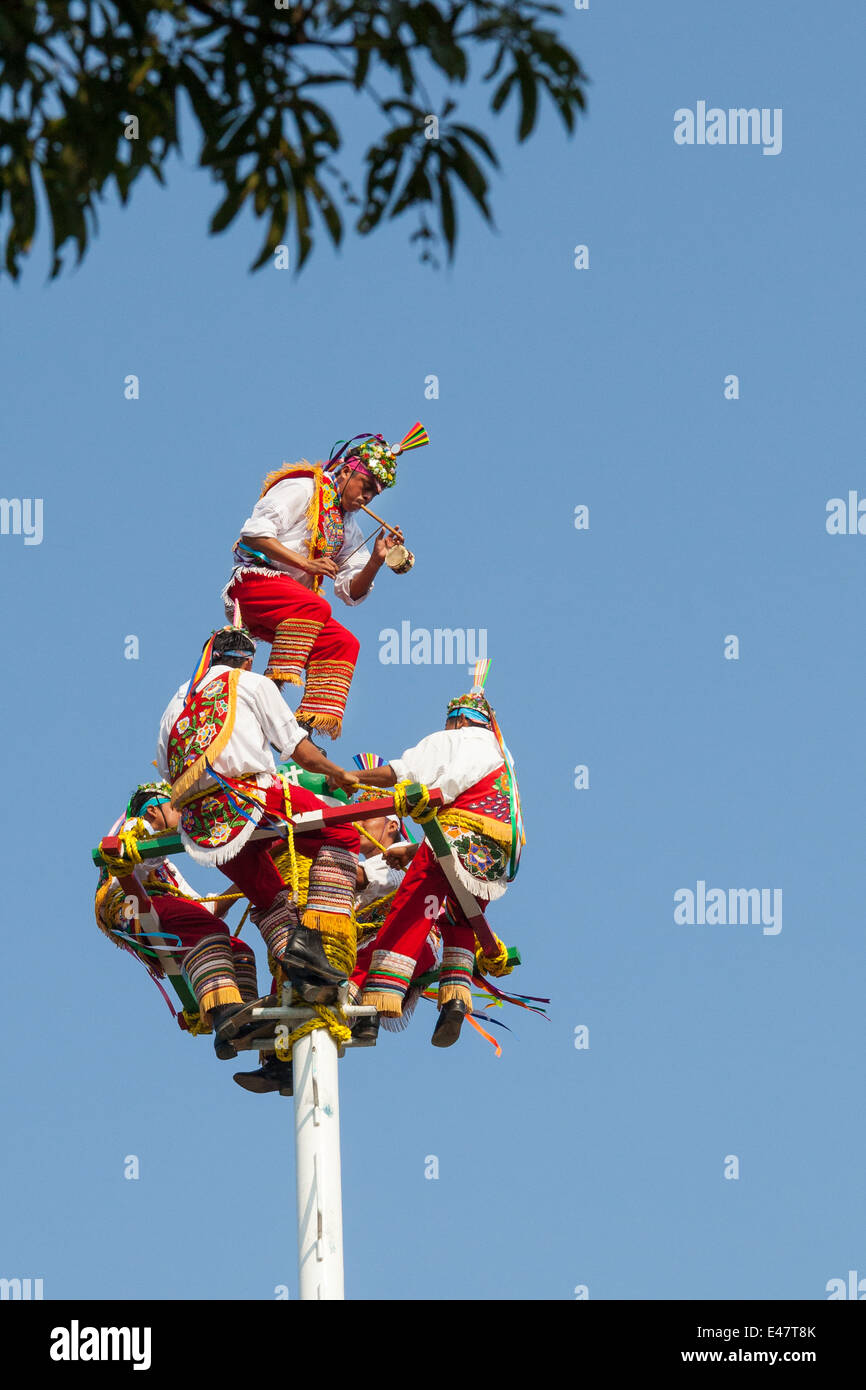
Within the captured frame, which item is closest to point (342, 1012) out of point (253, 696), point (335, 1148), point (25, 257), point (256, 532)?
point (335, 1148)

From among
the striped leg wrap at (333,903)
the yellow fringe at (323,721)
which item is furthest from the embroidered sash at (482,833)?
the yellow fringe at (323,721)

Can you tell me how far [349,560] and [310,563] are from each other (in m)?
0.68

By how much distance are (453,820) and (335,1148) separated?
250 cm

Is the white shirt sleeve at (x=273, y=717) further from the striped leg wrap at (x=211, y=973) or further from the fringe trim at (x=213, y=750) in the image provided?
the striped leg wrap at (x=211, y=973)

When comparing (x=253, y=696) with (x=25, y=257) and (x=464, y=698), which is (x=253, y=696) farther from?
(x=25, y=257)

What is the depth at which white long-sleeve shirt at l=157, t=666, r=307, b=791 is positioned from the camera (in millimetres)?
14398

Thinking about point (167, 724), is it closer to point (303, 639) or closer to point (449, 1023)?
point (303, 639)

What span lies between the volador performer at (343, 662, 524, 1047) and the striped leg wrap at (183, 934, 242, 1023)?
3.29 feet

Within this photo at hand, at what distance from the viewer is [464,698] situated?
16.0 metres

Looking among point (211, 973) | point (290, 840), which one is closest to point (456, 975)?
point (211, 973)

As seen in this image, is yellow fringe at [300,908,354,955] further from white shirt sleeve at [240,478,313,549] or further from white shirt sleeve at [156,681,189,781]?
white shirt sleeve at [240,478,313,549]

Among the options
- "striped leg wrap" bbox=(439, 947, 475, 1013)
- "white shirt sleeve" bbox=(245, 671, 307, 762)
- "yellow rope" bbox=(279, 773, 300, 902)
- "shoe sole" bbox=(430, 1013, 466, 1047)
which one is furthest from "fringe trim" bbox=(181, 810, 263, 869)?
"shoe sole" bbox=(430, 1013, 466, 1047)

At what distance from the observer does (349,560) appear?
54.1 ft

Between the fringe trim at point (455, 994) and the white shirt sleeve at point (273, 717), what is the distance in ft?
7.67
